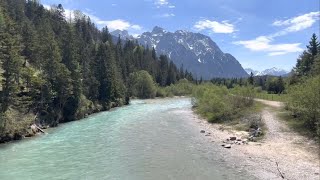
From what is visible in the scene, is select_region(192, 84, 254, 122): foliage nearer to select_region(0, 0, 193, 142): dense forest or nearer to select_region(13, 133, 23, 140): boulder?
select_region(0, 0, 193, 142): dense forest

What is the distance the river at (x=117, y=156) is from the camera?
29766 millimetres

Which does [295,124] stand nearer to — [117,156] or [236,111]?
[236,111]

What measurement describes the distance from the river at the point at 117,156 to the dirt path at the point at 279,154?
6.02 ft

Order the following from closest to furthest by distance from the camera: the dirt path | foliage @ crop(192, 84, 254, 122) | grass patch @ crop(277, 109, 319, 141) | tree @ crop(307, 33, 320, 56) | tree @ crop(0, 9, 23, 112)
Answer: the dirt path → grass patch @ crop(277, 109, 319, 141) → tree @ crop(0, 9, 23, 112) → foliage @ crop(192, 84, 254, 122) → tree @ crop(307, 33, 320, 56)

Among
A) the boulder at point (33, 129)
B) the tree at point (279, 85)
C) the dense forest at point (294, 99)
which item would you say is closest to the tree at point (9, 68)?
the boulder at point (33, 129)

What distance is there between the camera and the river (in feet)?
97.7

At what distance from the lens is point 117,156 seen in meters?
36.7

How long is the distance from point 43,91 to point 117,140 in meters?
23.8

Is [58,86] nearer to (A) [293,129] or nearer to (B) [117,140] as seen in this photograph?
(B) [117,140]

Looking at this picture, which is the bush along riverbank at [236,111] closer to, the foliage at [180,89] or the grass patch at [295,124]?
the grass patch at [295,124]

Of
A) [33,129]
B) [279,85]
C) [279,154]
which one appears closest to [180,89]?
[279,85]

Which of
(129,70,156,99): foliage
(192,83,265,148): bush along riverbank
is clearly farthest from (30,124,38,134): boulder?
(129,70,156,99): foliage

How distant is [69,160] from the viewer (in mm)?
34656

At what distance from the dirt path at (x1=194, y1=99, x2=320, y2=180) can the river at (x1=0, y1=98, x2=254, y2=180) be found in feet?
6.02
